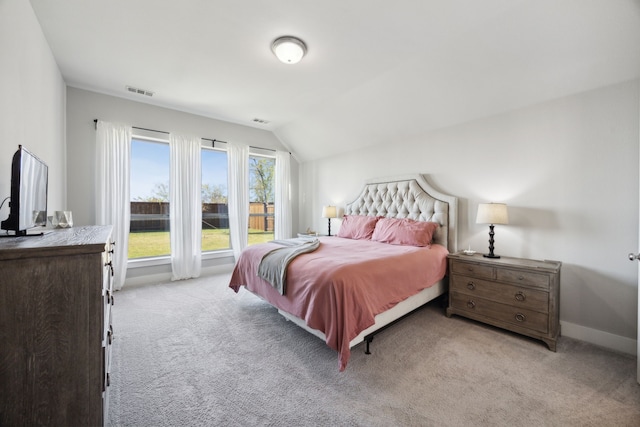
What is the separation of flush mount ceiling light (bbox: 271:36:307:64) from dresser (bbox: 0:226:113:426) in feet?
7.51

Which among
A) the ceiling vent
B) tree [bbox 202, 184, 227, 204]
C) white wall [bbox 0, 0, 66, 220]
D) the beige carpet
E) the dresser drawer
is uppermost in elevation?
the ceiling vent

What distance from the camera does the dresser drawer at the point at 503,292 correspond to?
2.28m

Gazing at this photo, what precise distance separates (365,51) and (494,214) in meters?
2.14

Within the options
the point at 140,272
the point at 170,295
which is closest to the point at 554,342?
the point at 170,295

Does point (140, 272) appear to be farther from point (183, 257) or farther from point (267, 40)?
point (267, 40)

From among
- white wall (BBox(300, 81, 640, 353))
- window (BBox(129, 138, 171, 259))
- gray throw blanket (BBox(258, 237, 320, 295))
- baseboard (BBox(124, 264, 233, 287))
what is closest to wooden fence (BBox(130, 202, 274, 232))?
window (BBox(129, 138, 171, 259))

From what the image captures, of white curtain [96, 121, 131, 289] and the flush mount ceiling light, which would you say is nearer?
the flush mount ceiling light

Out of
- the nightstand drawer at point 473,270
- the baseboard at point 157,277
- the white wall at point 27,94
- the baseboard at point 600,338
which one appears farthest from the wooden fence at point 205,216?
the baseboard at point 600,338

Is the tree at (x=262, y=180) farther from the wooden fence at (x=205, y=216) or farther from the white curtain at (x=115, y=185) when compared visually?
the white curtain at (x=115, y=185)

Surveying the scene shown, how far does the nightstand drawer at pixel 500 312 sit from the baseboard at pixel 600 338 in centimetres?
53

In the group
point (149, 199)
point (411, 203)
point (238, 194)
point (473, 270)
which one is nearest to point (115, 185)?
point (149, 199)

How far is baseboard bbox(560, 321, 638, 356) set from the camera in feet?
7.18

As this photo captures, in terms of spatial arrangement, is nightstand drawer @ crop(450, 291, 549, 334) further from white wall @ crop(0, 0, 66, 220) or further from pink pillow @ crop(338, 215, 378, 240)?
white wall @ crop(0, 0, 66, 220)

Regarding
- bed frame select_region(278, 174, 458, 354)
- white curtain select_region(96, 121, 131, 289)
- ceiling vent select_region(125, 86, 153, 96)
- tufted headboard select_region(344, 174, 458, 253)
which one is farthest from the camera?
white curtain select_region(96, 121, 131, 289)
